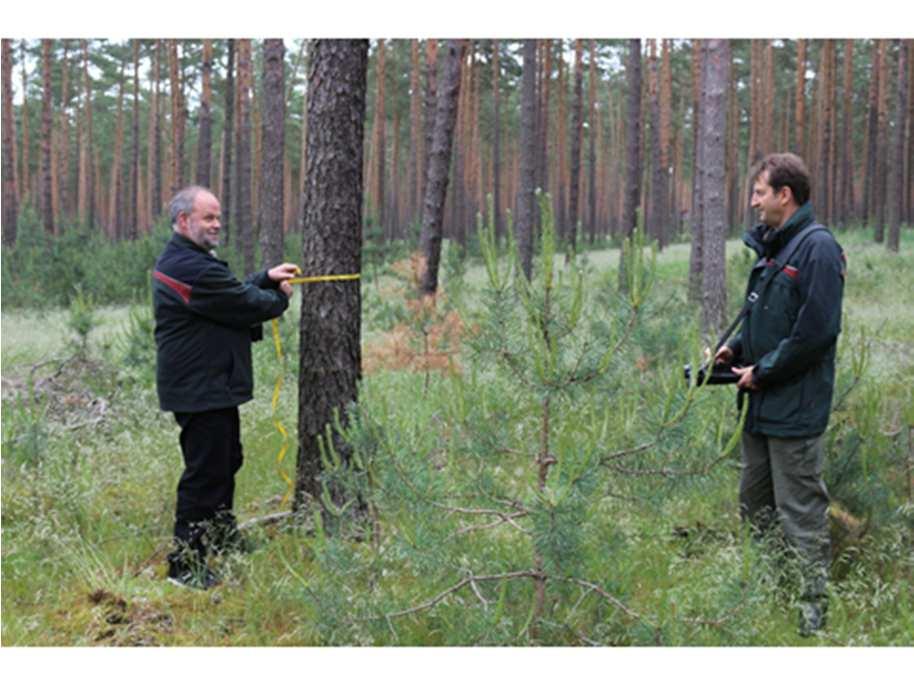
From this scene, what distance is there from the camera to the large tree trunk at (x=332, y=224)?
185 inches

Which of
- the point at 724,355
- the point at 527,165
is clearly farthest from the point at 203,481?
the point at 527,165

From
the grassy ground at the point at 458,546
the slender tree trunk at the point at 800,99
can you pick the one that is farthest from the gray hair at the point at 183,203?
the slender tree trunk at the point at 800,99

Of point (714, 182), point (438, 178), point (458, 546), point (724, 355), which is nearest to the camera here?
point (458, 546)

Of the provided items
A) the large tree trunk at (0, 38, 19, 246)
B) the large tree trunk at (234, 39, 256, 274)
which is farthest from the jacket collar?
the large tree trunk at (0, 38, 19, 246)

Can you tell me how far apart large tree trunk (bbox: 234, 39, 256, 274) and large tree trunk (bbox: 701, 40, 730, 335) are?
9061 millimetres

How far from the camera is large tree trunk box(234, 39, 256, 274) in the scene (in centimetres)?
1551

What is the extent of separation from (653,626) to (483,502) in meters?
0.80

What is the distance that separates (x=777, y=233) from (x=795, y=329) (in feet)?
1.63

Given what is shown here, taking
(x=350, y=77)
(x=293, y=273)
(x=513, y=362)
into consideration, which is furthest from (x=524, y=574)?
(x=350, y=77)

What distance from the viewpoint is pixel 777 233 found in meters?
3.92

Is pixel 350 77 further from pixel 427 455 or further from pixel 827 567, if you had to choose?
pixel 827 567

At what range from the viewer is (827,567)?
404cm

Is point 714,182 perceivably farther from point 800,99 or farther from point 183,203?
point 800,99

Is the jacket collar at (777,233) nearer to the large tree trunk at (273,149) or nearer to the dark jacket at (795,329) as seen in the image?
the dark jacket at (795,329)
